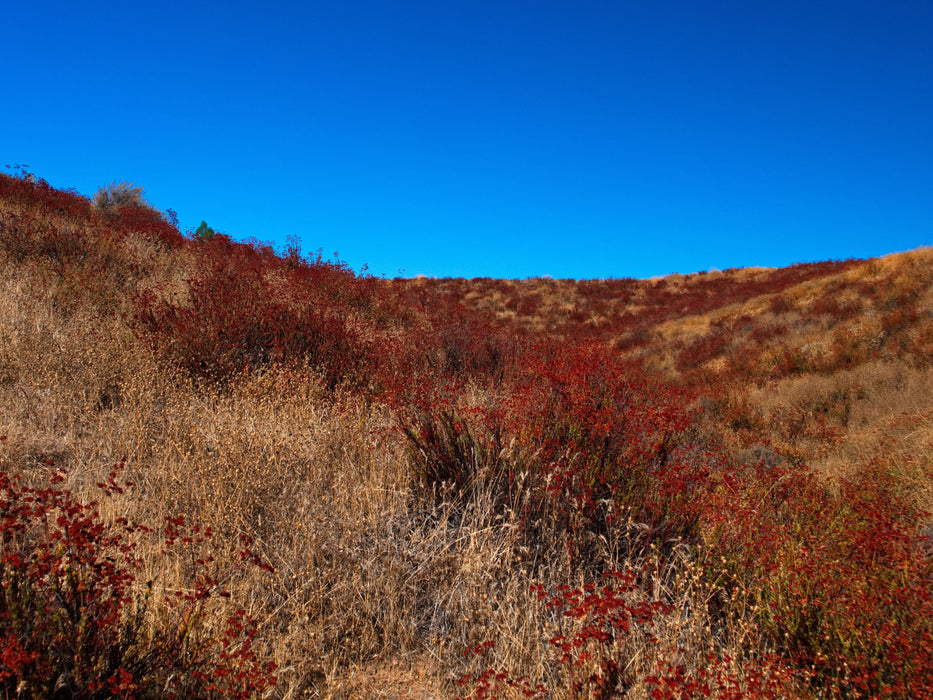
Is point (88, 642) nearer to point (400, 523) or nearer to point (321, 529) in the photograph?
point (321, 529)

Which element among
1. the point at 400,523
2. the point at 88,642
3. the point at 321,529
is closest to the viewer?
the point at 88,642

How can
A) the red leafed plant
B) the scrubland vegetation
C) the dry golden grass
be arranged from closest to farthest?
the red leafed plant
the scrubland vegetation
the dry golden grass

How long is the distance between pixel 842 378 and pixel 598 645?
8964 mm

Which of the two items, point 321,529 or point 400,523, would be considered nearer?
point 321,529

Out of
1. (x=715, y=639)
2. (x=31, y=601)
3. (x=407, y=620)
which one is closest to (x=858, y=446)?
(x=715, y=639)

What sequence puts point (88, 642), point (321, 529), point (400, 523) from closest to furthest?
point (88, 642), point (321, 529), point (400, 523)

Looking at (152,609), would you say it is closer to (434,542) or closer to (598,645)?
(434,542)

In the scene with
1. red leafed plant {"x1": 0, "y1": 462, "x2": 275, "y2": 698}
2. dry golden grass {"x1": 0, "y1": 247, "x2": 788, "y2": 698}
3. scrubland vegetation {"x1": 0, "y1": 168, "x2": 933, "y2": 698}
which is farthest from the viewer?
dry golden grass {"x1": 0, "y1": 247, "x2": 788, "y2": 698}

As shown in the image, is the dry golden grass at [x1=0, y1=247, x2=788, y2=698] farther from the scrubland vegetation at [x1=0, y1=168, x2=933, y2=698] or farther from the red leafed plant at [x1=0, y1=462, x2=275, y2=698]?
the red leafed plant at [x1=0, y1=462, x2=275, y2=698]

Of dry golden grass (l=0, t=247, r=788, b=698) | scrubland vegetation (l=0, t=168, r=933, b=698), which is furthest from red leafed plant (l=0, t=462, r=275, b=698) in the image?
dry golden grass (l=0, t=247, r=788, b=698)

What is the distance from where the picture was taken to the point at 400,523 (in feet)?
10.3

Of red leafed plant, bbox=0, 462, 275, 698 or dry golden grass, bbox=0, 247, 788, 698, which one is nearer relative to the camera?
red leafed plant, bbox=0, 462, 275, 698

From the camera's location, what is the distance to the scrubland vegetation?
6.48 feet

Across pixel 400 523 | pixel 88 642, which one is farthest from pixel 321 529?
pixel 88 642
